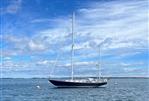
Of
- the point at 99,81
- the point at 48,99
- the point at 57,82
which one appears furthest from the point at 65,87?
the point at 48,99

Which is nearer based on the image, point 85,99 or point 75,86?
point 85,99

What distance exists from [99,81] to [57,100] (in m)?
40.2

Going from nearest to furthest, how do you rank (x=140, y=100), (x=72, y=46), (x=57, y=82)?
(x=140, y=100), (x=72, y=46), (x=57, y=82)

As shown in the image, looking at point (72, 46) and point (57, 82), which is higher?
point (72, 46)

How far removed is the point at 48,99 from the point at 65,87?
33.3m

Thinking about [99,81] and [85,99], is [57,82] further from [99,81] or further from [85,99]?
[85,99]

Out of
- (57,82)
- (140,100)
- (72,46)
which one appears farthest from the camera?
(57,82)

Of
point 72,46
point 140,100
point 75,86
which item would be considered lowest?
point 140,100

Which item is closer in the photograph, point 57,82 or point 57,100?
point 57,100

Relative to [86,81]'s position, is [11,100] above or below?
below

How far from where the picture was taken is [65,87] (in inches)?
4350

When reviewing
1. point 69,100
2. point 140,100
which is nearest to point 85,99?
point 69,100

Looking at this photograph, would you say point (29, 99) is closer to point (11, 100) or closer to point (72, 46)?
point (11, 100)

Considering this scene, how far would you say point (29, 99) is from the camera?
255ft
